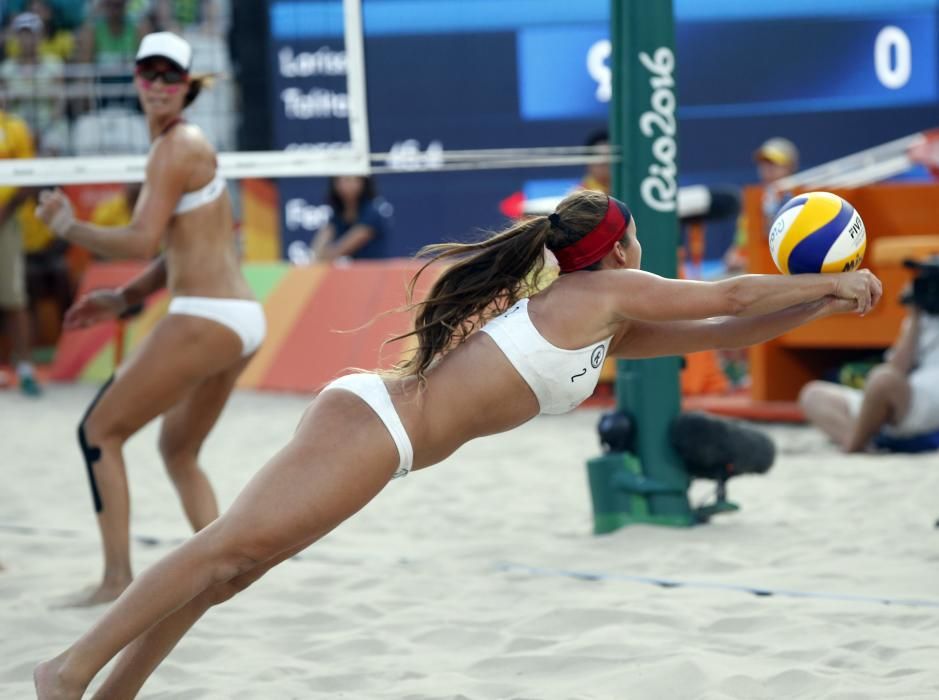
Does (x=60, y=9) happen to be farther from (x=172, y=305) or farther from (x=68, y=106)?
(x=172, y=305)

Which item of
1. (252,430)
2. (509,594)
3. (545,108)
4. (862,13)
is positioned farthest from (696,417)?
(862,13)

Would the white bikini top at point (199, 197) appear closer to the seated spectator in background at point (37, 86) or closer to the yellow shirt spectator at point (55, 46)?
the seated spectator in background at point (37, 86)

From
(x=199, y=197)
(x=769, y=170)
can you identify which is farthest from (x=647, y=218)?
(x=769, y=170)

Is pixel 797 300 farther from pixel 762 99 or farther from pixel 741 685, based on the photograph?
pixel 762 99

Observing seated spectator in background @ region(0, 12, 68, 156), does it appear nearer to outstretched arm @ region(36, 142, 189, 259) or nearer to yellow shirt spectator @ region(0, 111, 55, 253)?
yellow shirt spectator @ region(0, 111, 55, 253)

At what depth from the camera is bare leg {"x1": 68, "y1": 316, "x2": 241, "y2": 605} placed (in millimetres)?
4398

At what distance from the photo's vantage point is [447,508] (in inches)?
238

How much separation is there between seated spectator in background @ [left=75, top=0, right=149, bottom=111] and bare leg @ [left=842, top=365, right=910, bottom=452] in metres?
5.03

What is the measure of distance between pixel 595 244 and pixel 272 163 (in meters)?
2.22

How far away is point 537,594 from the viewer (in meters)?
4.42

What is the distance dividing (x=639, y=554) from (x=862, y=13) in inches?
273

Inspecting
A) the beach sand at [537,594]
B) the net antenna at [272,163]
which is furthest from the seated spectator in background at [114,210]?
the net antenna at [272,163]

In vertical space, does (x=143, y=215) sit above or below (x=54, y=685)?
above

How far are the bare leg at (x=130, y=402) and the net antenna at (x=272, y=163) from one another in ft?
2.61
